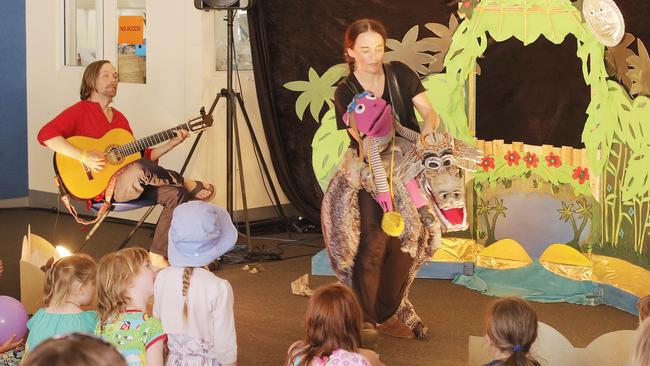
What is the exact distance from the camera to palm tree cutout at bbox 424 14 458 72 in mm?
5988

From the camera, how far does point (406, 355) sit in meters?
4.69

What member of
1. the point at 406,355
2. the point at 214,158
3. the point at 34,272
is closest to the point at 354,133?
the point at 406,355

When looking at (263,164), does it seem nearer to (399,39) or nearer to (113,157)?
(399,39)

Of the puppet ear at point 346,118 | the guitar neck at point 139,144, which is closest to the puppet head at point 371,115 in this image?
the puppet ear at point 346,118

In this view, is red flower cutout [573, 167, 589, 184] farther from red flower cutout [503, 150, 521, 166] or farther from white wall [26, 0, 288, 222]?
white wall [26, 0, 288, 222]

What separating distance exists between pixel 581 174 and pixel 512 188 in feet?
1.43

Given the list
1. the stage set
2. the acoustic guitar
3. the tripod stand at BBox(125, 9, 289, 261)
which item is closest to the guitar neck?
the acoustic guitar

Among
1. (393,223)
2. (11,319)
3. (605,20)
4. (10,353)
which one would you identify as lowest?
(10,353)

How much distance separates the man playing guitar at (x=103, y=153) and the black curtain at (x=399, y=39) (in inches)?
59.0

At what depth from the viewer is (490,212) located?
608 centimetres

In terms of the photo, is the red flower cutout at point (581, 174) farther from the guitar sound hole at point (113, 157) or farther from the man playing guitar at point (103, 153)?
Answer: the guitar sound hole at point (113, 157)

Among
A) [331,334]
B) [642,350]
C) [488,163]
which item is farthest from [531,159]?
[642,350]

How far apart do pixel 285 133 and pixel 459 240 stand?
1975mm

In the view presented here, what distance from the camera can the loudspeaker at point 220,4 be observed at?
6539 mm
